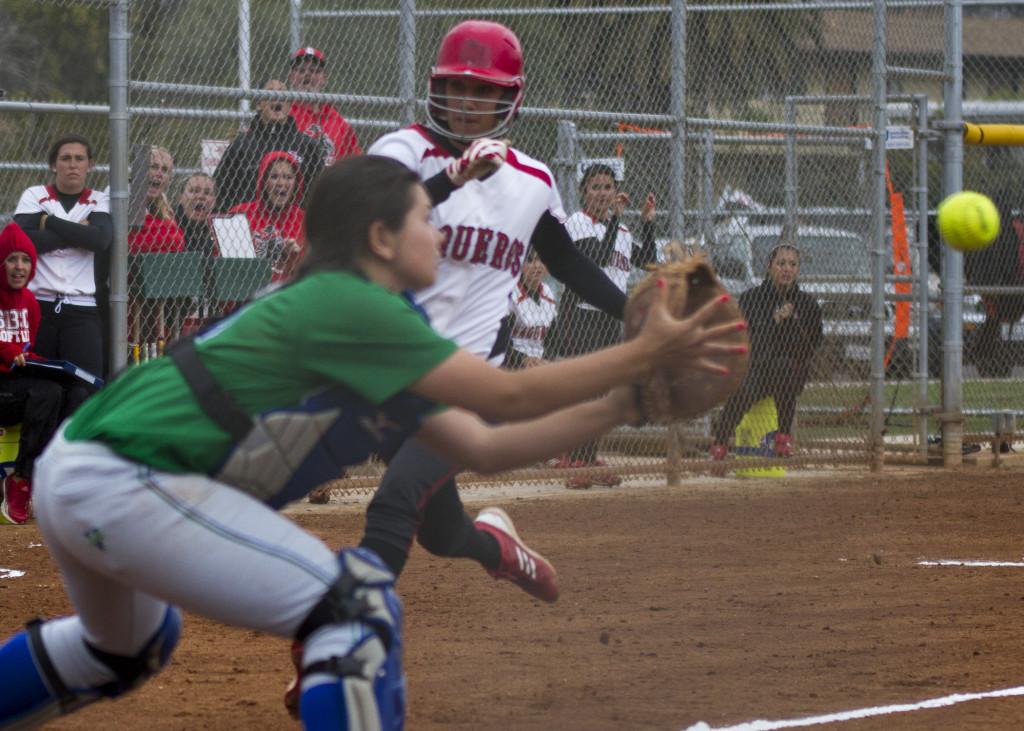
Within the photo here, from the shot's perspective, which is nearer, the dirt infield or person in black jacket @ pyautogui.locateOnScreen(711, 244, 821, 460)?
the dirt infield

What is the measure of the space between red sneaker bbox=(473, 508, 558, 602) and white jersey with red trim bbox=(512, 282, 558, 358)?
4.83 meters

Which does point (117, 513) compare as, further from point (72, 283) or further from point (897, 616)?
point (72, 283)

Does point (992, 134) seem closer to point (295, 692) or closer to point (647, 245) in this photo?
point (647, 245)

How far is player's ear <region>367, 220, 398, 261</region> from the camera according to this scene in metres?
3.13

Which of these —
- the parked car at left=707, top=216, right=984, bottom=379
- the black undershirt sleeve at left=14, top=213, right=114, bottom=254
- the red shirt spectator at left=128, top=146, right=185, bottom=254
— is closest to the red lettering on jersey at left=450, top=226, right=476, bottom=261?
the black undershirt sleeve at left=14, top=213, right=114, bottom=254

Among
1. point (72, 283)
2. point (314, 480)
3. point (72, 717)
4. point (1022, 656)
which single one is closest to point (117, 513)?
point (314, 480)

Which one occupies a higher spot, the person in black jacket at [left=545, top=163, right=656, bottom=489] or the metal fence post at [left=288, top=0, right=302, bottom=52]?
the metal fence post at [left=288, top=0, right=302, bottom=52]

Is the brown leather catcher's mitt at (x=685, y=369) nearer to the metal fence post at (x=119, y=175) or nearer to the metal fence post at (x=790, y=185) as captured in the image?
the metal fence post at (x=119, y=175)

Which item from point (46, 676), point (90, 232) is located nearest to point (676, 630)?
point (46, 676)

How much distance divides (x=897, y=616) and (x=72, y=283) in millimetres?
5041

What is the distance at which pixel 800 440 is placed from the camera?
12.0 meters

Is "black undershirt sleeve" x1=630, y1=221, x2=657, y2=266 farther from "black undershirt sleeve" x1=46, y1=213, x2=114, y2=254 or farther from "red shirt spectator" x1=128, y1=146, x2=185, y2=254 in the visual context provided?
"black undershirt sleeve" x1=46, y1=213, x2=114, y2=254

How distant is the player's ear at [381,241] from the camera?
3.13 m

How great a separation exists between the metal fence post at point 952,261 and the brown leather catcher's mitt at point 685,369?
8874 mm
